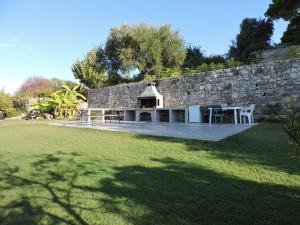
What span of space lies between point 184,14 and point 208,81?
10.4 m

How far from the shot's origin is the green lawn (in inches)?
85.4

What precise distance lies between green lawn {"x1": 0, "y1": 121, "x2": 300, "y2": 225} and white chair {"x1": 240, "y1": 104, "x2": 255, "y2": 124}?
5.20 m

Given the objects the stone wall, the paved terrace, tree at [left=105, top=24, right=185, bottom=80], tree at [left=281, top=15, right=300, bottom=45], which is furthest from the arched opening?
tree at [left=281, top=15, right=300, bottom=45]

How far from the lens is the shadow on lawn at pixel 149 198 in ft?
7.00

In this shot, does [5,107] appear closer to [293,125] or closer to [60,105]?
[60,105]

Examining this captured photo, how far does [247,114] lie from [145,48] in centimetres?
1284

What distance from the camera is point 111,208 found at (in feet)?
7.67

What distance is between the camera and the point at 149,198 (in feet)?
8.30

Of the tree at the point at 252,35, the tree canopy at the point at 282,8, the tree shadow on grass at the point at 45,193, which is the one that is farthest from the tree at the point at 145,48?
the tree shadow on grass at the point at 45,193

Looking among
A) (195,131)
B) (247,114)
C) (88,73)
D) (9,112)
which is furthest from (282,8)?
(9,112)

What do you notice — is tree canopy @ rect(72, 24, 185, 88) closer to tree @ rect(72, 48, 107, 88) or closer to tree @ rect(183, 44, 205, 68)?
tree @ rect(183, 44, 205, 68)

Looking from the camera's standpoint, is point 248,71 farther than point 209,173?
Yes

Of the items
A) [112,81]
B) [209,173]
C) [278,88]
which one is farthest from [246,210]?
[112,81]

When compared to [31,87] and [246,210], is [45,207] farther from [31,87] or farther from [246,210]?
[31,87]
